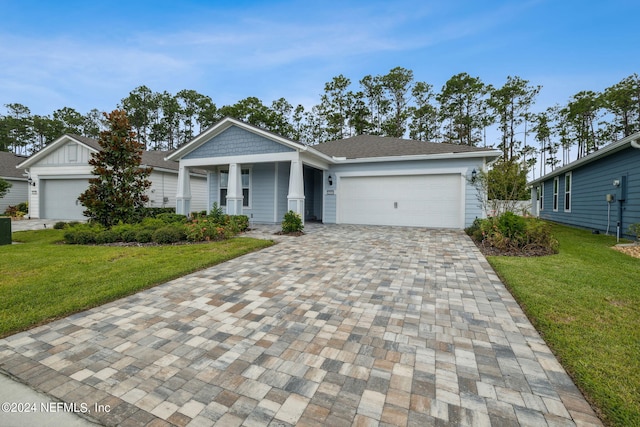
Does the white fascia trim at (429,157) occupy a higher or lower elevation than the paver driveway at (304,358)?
higher

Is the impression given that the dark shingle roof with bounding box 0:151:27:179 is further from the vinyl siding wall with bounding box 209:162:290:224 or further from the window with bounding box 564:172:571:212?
the window with bounding box 564:172:571:212

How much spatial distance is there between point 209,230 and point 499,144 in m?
27.0

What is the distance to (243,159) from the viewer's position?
36.8ft

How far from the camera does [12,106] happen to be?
109 ft

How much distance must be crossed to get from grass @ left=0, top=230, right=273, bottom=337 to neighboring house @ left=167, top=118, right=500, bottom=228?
14.4 feet

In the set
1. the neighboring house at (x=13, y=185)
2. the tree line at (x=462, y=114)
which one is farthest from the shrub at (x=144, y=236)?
the tree line at (x=462, y=114)

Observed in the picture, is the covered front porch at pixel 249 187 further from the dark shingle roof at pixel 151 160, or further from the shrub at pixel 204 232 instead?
the dark shingle roof at pixel 151 160

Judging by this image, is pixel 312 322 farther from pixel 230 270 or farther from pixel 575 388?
pixel 230 270

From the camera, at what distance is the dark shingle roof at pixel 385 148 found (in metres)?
11.0

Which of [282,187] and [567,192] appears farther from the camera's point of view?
[567,192]

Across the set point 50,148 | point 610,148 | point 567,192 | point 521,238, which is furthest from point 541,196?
point 50,148

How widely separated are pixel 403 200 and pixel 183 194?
9.37 m

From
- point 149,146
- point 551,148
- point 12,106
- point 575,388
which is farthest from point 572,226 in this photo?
point 12,106

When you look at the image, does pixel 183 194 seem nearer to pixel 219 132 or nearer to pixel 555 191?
pixel 219 132
